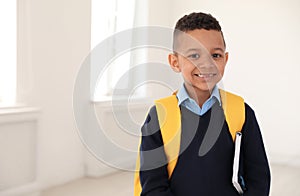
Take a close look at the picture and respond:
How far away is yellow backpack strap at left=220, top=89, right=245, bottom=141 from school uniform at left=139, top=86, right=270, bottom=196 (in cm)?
1

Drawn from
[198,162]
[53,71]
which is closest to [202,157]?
[198,162]

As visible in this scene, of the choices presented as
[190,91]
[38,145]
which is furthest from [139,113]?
[190,91]

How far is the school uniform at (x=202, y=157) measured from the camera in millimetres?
960

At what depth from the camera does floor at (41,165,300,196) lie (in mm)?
3137

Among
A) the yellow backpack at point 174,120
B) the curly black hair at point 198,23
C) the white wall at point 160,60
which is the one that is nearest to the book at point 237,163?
the yellow backpack at point 174,120

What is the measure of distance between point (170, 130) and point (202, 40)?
23 centimetres

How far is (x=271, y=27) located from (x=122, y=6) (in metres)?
1.67

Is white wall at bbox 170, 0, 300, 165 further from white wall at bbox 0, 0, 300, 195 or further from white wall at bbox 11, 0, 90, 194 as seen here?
white wall at bbox 11, 0, 90, 194

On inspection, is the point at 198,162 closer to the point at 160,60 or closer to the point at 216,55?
the point at 216,55

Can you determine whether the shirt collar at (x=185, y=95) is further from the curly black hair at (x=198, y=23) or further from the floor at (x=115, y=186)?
the floor at (x=115, y=186)

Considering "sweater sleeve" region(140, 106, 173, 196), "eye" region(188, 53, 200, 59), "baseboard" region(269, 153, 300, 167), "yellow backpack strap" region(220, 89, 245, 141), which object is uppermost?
"eye" region(188, 53, 200, 59)

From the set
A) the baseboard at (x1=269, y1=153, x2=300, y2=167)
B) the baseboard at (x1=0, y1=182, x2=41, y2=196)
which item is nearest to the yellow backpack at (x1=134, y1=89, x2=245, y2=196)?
the baseboard at (x1=0, y1=182, x2=41, y2=196)

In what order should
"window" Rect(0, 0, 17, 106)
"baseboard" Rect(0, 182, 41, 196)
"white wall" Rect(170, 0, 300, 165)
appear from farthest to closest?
1. "white wall" Rect(170, 0, 300, 165)
2. "window" Rect(0, 0, 17, 106)
3. "baseboard" Rect(0, 182, 41, 196)

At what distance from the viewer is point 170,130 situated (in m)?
0.95
